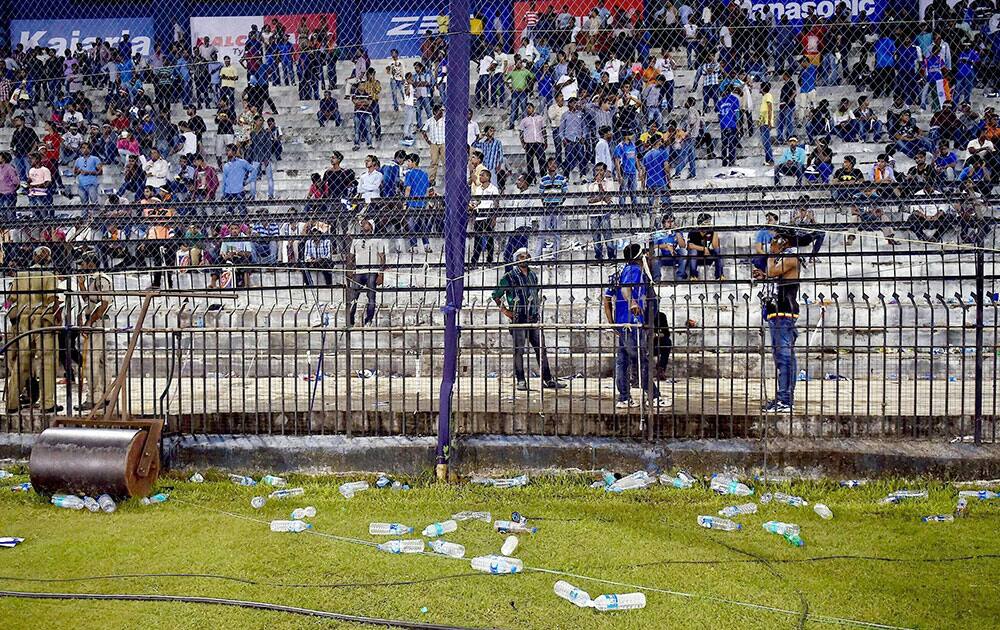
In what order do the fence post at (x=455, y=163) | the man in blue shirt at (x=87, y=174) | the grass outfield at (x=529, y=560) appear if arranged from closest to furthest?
1. the grass outfield at (x=529, y=560)
2. the fence post at (x=455, y=163)
3. the man in blue shirt at (x=87, y=174)

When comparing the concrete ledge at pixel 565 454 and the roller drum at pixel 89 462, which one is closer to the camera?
the roller drum at pixel 89 462

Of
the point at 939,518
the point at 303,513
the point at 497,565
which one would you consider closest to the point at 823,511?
the point at 939,518

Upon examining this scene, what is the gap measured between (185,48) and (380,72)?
16.9ft

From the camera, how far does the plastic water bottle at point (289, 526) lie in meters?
6.30

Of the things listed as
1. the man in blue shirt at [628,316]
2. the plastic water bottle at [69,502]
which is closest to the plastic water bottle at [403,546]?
the plastic water bottle at [69,502]

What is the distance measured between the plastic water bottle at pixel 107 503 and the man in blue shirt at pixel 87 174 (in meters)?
13.5

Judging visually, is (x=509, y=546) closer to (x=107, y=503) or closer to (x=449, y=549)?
(x=449, y=549)

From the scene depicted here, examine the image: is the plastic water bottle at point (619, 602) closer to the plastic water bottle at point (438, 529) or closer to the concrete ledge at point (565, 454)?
the plastic water bottle at point (438, 529)

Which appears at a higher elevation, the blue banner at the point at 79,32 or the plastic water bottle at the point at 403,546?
the blue banner at the point at 79,32

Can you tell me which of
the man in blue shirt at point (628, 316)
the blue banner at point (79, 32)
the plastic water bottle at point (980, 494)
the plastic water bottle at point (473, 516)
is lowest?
the plastic water bottle at point (473, 516)

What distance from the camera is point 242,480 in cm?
759

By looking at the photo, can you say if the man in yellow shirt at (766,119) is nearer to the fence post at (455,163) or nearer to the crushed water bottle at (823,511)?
the fence post at (455,163)

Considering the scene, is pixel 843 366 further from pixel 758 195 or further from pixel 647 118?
pixel 647 118

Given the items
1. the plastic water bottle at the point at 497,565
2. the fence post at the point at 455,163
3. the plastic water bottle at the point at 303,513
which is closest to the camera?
the plastic water bottle at the point at 497,565
